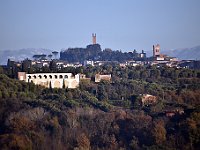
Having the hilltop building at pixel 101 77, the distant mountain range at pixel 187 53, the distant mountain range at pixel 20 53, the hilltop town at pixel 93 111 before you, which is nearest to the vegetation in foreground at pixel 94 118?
the hilltop town at pixel 93 111

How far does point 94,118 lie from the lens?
20875 millimetres

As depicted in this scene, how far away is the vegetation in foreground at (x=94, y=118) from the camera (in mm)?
17703

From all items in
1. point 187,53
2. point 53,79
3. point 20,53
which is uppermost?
point 53,79

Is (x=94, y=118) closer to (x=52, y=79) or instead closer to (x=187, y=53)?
(x=52, y=79)

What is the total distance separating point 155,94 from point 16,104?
795 cm

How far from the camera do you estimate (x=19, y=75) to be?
29.9 meters

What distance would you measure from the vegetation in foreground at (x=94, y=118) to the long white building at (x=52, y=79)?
686 millimetres

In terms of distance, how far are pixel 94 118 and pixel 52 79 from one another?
9575 millimetres

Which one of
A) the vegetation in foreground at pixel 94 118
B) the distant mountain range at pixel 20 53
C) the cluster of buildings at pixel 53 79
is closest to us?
the vegetation in foreground at pixel 94 118

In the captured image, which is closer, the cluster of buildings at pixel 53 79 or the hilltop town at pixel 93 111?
the hilltop town at pixel 93 111

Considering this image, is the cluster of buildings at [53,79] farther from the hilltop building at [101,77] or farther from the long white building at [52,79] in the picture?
the hilltop building at [101,77]

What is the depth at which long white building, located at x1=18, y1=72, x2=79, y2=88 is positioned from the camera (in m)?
29.8

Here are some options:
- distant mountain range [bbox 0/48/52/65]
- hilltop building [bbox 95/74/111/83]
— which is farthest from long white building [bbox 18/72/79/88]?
distant mountain range [bbox 0/48/52/65]

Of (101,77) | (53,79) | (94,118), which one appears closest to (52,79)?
(53,79)
